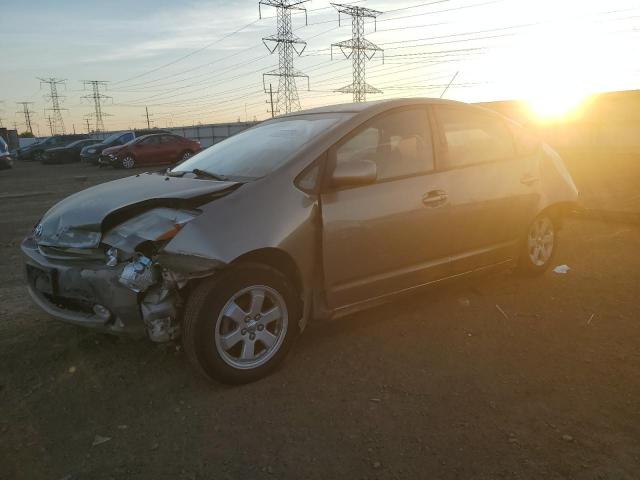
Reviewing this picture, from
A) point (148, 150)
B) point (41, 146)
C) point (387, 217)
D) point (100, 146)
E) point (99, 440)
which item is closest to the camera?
point (99, 440)

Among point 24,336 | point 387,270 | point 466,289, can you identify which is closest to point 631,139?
point 466,289

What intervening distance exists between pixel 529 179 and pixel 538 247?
0.69 m

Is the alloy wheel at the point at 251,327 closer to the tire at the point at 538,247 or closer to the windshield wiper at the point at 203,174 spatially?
the windshield wiper at the point at 203,174

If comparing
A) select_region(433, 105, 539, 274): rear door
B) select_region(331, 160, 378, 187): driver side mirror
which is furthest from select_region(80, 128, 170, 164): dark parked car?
select_region(331, 160, 378, 187): driver side mirror

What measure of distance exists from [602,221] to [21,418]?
24.0 feet

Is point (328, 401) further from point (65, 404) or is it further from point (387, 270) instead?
point (65, 404)

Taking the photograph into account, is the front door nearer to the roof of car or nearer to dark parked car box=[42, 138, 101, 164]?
dark parked car box=[42, 138, 101, 164]

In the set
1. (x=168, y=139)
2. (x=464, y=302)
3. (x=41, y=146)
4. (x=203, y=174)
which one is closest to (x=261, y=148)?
(x=203, y=174)

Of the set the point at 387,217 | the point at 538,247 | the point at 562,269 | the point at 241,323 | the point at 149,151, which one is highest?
the point at 387,217

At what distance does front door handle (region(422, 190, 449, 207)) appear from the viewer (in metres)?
3.73

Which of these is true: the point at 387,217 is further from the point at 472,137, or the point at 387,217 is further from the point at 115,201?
the point at 115,201

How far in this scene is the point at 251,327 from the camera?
311cm

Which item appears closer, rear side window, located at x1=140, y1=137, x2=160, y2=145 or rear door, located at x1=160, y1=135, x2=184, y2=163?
rear side window, located at x1=140, y1=137, x2=160, y2=145

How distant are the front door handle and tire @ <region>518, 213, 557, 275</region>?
3.99 ft
